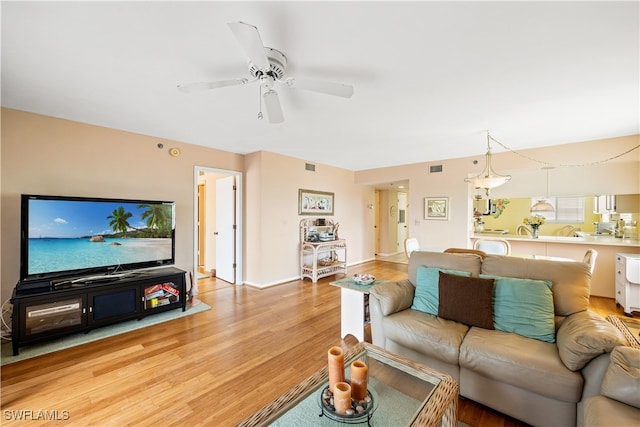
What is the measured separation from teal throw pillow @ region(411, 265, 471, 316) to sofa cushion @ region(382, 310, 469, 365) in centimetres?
8

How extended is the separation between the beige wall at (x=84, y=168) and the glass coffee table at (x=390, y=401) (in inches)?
133

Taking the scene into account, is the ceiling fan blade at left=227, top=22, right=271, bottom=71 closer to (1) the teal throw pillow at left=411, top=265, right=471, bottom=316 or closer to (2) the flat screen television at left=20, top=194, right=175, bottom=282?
(1) the teal throw pillow at left=411, top=265, right=471, bottom=316

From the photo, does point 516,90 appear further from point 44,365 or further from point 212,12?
point 44,365

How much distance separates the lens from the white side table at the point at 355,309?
8.30 ft

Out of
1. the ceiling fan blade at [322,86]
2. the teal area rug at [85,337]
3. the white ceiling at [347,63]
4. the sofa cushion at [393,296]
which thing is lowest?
the teal area rug at [85,337]

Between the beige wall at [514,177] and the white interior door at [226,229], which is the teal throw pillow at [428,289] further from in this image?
the white interior door at [226,229]

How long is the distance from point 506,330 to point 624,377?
0.70m

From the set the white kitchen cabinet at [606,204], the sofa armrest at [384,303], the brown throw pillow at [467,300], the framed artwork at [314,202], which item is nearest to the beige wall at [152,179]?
the framed artwork at [314,202]

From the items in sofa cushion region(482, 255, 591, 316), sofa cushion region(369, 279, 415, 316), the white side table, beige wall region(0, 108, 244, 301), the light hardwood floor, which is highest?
beige wall region(0, 108, 244, 301)

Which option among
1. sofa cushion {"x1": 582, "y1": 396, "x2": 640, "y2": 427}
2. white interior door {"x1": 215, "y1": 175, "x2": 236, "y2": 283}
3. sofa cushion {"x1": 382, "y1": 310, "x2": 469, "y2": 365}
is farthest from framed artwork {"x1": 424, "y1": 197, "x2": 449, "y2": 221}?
sofa cushion {"x1": 582, "y1": 396, "x2": 640, "y2": 427}

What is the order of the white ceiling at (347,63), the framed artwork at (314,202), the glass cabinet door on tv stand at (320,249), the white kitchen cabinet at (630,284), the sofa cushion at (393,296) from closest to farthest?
the white ceiling at (347,63) → the sofa cushion at (393,296) → the white kitchen cabinet at (630,284) → the glass cabinet door on tv stand at (320,249) → the framed artwork at (314,202)

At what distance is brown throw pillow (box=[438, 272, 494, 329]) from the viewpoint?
1.93 metres

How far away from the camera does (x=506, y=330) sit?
1842mm

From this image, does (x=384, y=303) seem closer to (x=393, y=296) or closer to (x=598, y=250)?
(x=393, y=296)
